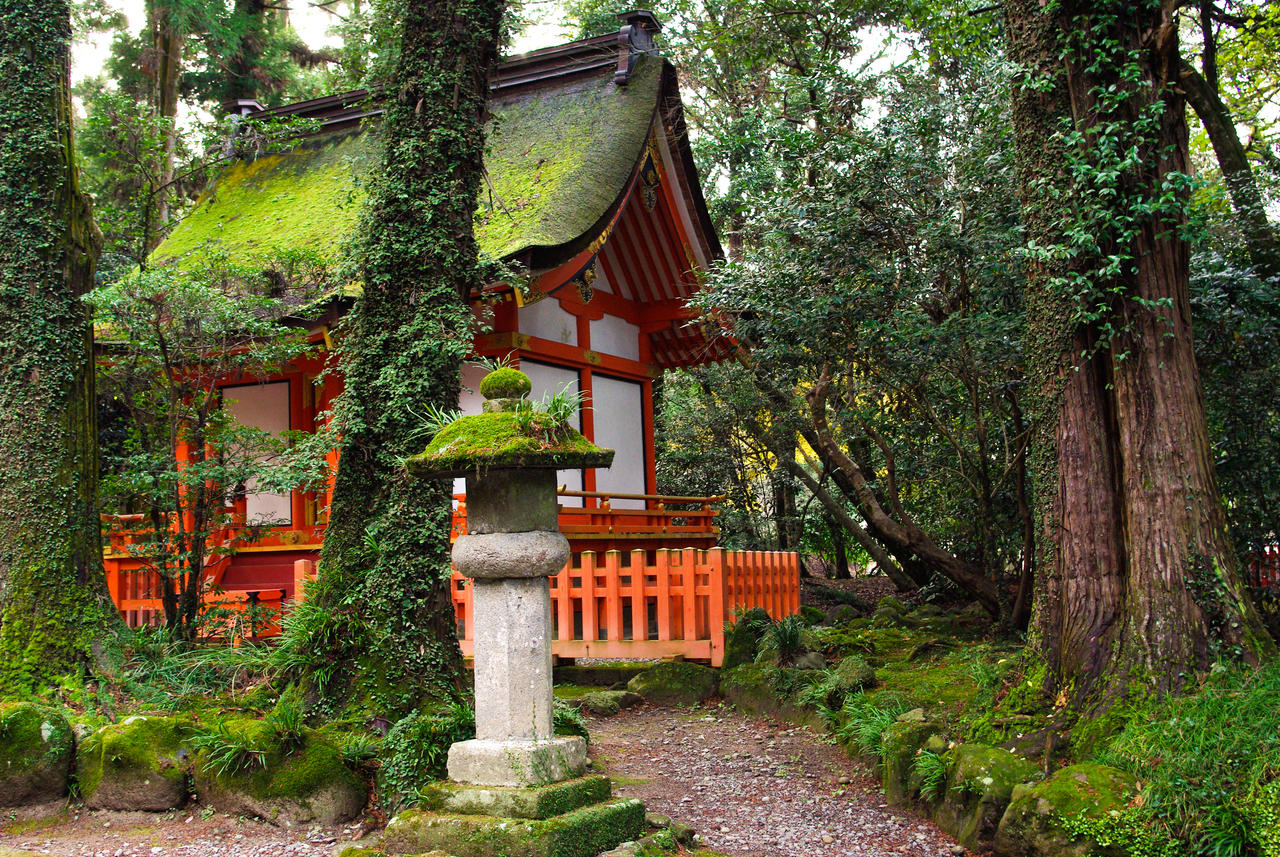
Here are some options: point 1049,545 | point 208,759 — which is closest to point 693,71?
point 1049,545

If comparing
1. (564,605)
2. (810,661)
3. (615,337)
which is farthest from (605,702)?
(615,337)

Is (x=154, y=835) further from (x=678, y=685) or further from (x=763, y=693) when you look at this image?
(x=763, y=693)

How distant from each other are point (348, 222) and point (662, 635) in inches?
260

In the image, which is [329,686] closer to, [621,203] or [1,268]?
[1,268]

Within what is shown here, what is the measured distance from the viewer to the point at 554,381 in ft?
37.2

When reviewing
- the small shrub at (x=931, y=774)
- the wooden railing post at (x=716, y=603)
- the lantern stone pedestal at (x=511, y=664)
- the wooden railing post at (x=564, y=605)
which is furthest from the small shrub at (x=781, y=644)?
the lantern stone pedestal at (x=511, y=664)

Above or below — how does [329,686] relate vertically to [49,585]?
below

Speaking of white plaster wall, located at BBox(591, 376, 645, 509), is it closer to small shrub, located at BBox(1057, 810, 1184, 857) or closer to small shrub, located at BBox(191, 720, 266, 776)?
small shrub, located at BBox(191, 720, 266, 776)

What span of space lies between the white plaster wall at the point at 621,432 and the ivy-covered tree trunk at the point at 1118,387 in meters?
7.23

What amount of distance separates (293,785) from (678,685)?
3.57 meters

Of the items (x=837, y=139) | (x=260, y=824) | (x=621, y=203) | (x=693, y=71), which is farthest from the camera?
(x=693, y=71)

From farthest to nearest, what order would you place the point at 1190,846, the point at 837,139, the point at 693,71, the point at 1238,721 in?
the point at 693,71 → the point at 837,139 → the point at 1238,721 → the point at 1190,846

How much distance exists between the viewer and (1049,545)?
17.5 feet

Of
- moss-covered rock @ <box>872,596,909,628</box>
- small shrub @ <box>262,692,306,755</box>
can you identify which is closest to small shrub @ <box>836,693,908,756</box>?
small shrub @ <box>262,692,306,755</box>
